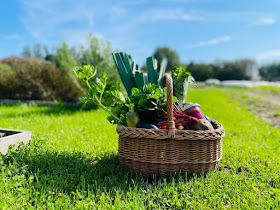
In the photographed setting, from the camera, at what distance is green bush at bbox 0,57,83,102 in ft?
24.1

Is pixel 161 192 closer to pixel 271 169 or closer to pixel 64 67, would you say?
pixel 271 169

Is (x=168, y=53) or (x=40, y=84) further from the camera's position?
(x=168, y=53)

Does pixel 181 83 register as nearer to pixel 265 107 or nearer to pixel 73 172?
pixel 73 172

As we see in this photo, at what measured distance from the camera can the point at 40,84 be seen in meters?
7.45

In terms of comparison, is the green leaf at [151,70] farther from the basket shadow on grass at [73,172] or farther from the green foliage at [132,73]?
the basket shadow on grass at [73,172]

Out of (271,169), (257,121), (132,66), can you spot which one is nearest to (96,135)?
(132,66)

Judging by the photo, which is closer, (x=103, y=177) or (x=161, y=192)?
(x=161, y=192)

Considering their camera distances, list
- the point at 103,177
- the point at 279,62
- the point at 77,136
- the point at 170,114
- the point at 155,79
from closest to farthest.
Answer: the point at 170,114 < the point at 103,177 < the point at 155,79 < the point at 77,136 < the point at 279,62

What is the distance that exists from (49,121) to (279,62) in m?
42.4

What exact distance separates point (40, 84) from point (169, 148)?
607cm

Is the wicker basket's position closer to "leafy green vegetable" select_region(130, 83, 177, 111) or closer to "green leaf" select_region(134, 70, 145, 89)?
"leafy green vegetable" select_region(130, 83, 177, 111)

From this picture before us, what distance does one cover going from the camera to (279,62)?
40.5m

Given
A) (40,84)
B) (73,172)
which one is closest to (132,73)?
(73,172)

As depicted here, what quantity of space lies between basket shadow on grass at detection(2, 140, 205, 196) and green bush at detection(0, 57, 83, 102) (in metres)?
4.61
